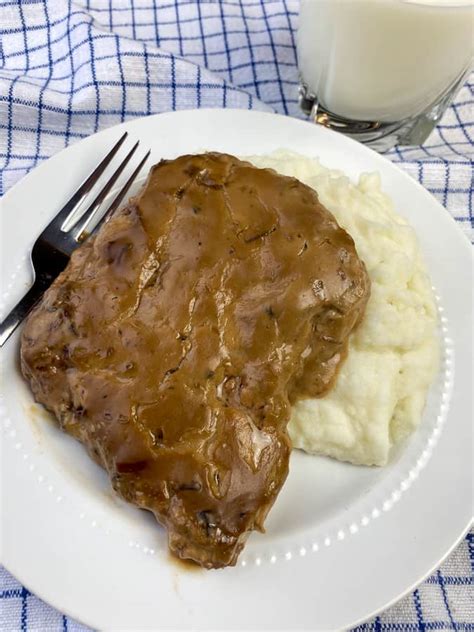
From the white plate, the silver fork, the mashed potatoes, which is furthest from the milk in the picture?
the white plate

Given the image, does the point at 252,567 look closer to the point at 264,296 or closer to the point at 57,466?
the point at 57,466

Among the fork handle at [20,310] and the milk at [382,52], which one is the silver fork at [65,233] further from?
the milk at [382,52]

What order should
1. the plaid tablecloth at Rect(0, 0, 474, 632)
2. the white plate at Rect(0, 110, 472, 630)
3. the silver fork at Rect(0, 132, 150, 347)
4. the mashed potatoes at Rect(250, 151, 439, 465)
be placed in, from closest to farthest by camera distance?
the white plate at Rect(0, 110, 472, 630) < the mashed potatoes at Rect(250, 151, 439, 465) < the silver fork at Rect(0, 132, 150, 347) < the plaid tablecloth at Rect(0, 0, 474, 632)

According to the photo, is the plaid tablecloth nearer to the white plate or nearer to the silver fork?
the silver fork

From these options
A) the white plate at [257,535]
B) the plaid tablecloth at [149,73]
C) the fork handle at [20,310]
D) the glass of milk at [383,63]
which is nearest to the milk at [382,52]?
the glass of milk at [383,63]

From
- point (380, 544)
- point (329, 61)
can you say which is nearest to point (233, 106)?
point (329, 61)

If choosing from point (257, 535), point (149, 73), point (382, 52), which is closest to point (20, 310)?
point (257, 535)
